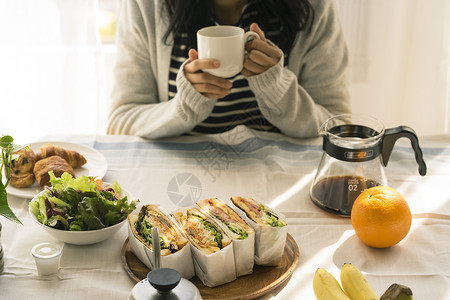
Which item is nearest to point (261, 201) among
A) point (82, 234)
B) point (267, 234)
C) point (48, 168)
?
point (267, 234)

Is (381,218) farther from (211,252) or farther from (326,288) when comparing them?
(211,252)

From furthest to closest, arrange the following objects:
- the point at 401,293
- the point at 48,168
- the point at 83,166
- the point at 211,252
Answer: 1. the point at 83,166
2. the point at 48,168
3. the point at 211,252
4. the point at 401,293

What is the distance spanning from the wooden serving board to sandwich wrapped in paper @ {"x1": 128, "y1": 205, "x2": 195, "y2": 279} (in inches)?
0.6

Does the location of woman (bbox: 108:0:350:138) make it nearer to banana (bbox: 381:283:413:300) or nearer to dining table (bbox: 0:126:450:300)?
dining table (bbox: 0:126:450:300)

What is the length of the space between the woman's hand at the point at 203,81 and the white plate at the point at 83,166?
281mm

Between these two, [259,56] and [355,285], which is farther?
[259,56]

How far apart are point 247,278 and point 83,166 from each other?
53cm

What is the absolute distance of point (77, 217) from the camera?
3.04 ft

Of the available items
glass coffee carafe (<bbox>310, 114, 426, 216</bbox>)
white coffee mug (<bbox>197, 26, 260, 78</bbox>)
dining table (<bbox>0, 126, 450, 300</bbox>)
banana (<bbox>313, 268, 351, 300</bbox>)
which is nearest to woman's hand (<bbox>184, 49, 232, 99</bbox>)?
white coffee mug (<bbox>197, 26, 260, 78</bbox>)

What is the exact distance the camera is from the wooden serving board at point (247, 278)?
33.4 inches

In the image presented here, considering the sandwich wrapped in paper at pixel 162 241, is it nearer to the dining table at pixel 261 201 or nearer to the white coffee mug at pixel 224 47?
the dining table at pixel 261 201

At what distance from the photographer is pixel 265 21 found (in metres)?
1.55

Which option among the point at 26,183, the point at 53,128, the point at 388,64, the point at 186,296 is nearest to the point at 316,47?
the point at 388,64

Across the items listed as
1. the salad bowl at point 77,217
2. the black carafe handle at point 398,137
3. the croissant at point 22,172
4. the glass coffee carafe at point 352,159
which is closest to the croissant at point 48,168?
the croissant at point 22,172
